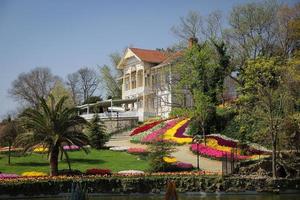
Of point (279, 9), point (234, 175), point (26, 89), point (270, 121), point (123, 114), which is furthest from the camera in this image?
point (26, 89)

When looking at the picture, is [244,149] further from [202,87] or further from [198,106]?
[202,87]

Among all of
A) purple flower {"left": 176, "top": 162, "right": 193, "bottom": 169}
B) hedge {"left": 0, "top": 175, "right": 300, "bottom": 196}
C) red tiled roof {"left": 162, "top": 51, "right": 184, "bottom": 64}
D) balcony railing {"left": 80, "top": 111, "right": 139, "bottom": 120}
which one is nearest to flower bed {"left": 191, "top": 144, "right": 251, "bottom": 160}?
purple flower {"left": 176, "top": 162, "right": 193, "bottom": 169}

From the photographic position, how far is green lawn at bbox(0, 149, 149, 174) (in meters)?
33.1

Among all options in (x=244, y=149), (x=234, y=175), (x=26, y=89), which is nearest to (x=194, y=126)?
(x=244, y=149)

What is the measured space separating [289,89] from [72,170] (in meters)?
19.1

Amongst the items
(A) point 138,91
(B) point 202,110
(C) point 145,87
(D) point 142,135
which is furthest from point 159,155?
(A) point 138,91

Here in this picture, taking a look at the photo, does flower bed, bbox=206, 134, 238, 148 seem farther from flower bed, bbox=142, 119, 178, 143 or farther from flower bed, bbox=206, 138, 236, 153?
flower bed, bbox=142, 119, 178, 143

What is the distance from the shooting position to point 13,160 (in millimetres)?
36219

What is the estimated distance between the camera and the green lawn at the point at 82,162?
33062 millimetres

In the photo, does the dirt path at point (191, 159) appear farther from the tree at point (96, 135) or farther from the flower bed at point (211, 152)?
the tree at point (96, 135)

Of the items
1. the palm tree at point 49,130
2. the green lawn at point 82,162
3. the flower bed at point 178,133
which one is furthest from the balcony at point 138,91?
the palm tree at point 49,130

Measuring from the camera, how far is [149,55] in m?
75.9

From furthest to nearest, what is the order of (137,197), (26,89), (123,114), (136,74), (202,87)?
(26,89), (136,74), (123,114), (202,87), (137,197)

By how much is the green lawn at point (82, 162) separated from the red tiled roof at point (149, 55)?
35744mm
